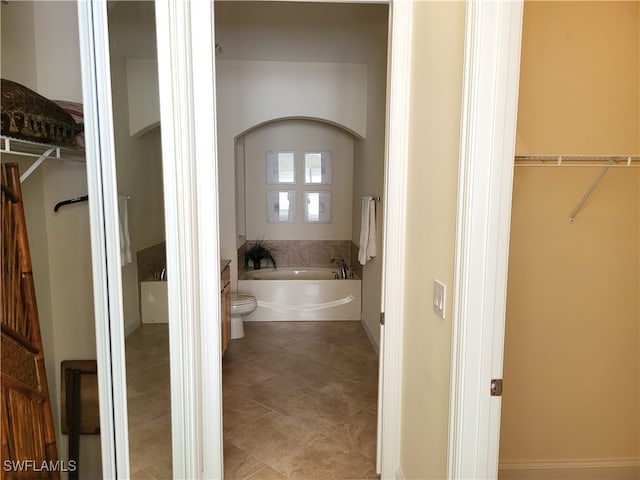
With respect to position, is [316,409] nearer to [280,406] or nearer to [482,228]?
[280,406]

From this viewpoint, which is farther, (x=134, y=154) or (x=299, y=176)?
(x=299, y=176)

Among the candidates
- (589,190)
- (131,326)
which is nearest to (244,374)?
(131,326)

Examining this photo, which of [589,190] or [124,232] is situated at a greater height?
[589,190]

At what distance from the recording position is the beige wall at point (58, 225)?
69.6 inches

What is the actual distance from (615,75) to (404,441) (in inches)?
78.0

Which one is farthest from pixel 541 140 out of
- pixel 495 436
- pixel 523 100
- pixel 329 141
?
pixel 329 141

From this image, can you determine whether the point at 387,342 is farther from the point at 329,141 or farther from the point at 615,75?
the point at 329,141

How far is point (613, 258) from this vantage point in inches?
77.4

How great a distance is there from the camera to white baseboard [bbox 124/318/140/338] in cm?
137

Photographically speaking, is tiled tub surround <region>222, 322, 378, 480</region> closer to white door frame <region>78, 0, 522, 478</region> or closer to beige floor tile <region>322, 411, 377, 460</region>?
beige floor tile <region>322, 411, 377, 460</region>

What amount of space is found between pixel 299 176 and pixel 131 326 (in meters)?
4.46

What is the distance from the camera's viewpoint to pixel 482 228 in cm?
118

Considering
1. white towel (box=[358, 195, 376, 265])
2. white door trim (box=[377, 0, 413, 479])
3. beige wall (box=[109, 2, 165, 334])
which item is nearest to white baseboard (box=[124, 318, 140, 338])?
beige wall (box=[109, 2, 165, 334])

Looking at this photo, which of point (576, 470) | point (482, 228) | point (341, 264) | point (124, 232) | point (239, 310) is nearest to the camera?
point (482, 228)
